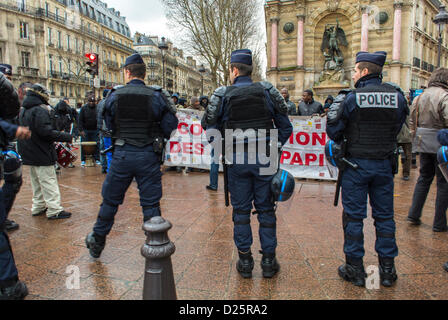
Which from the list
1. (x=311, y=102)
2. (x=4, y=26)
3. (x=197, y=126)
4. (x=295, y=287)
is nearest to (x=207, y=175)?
(x=197, y=126)

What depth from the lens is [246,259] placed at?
125 inches

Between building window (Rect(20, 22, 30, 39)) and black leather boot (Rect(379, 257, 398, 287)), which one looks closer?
black leather boot (Rect(379, 257, 398, 287))

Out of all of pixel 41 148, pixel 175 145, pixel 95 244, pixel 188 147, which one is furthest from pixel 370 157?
pixel 175 145

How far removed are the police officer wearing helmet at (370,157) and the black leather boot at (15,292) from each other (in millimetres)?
2827

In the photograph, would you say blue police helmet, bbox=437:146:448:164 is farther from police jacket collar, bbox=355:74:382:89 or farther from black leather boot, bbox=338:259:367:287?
black leather boot, bbox=338:259:367:287

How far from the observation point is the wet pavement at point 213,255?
290cm

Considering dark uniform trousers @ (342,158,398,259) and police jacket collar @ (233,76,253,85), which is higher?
police jacket collar @ (233,76,253,85)

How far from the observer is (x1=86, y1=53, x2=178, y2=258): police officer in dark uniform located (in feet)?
11.1

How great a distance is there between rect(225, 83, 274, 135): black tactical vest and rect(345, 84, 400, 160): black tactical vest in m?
0.85

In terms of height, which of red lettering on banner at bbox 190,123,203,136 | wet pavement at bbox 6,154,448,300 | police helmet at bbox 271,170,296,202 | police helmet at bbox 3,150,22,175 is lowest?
wet pavement at bbox 6,154,448,300

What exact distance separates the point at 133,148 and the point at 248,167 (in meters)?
1.22

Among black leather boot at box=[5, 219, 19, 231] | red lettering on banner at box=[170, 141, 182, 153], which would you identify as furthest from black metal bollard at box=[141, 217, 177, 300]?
red lettering on banner at box=[170, 141, 182, 153]

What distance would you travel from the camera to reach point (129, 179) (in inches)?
137

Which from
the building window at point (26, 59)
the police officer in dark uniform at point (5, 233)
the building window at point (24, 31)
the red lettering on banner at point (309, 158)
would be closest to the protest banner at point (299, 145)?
the red lettering on banner at point (309, 158)
